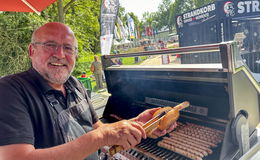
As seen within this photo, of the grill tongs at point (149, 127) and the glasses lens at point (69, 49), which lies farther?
the glasses lens at point (69, 49)

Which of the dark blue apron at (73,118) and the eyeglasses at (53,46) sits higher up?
the eyeglasses at (53,46)

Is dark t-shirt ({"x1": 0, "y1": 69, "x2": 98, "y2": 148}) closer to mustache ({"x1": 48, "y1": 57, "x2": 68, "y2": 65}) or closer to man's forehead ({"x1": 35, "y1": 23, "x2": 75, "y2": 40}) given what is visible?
mustache ({"x1": 48, "y1": 57, "x2": 68, "y2": 65})

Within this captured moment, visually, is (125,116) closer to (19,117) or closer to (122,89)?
(122,89)

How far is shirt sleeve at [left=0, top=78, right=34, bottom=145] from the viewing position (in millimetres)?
996

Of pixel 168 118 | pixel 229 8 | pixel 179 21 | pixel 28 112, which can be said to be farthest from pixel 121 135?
pixel 179 21

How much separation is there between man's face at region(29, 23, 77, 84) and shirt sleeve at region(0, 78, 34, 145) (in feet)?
0.98

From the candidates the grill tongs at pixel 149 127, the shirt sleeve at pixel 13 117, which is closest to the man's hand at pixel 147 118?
the grill tongs at pixel 149 127

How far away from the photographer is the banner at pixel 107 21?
5.36m

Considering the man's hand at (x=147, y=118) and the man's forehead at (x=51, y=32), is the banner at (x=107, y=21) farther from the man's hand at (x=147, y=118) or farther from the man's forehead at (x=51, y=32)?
the man's hand at (x=147, y=118)

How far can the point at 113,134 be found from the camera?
105 cm

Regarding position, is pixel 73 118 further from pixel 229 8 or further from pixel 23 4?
pixel 229 8

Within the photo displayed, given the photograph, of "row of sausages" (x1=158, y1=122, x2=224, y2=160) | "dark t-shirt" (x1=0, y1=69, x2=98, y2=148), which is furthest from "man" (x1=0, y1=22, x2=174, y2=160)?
"row of sausages" (x1=158, y1=122, x2=224, y2=160)

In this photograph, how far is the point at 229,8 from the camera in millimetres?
6988

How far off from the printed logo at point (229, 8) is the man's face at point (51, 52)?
7045 mm
